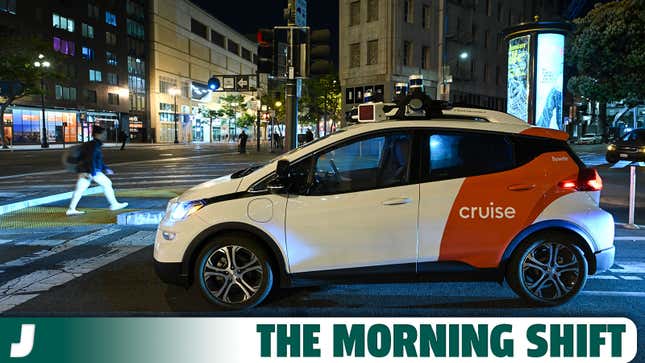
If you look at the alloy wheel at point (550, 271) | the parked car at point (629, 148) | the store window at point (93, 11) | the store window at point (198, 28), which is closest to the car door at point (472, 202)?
the alloy wheel at point (550, 271)

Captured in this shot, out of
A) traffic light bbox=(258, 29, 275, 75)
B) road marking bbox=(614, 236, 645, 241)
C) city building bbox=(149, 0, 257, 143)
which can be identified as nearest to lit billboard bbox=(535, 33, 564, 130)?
road marking bbox=(614, 236, 645, 241)

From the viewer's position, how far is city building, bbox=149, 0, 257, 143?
6819 cm

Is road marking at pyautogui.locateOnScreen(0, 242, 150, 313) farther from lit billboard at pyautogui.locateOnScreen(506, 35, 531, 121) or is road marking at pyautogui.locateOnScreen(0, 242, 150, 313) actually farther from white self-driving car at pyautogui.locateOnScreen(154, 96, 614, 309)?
lit billboard at pyautogui.locateOnScreen(506, 35, 531, 121)

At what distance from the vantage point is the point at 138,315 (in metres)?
4.64

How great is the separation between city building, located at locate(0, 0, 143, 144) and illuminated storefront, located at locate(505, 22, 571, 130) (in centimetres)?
3861

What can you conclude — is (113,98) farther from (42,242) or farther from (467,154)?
(467,154)

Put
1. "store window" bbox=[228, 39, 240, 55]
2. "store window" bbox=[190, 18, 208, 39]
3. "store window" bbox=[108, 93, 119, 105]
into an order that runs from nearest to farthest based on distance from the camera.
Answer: "store window" bbox=[108, 93, 119, 105], "store window" bbox=[190, 18, 208, 39], "store window" bbox=[228, 39, 240, 55]

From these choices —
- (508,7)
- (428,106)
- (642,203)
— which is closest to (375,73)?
(508,7)

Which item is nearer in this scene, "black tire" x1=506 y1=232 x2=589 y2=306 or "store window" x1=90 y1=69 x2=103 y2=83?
"black tire" x1=506 y1=232 x2=589 y2=306

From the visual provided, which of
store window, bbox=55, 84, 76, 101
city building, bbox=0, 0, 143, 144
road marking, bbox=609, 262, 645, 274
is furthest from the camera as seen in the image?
store window, bbox=55, 84, 76, 101

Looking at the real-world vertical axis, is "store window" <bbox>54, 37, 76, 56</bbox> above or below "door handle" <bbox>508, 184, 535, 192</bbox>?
above

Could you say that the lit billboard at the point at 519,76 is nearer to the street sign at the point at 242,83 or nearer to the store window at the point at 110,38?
the street sign at the point at 242,83

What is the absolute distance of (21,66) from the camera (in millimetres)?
41094

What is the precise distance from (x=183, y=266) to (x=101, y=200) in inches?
308
